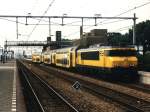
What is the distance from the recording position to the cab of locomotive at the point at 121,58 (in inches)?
1305

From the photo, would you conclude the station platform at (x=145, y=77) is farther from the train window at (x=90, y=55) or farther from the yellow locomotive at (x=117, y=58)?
the train window at (x=90, y=55)

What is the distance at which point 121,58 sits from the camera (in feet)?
110

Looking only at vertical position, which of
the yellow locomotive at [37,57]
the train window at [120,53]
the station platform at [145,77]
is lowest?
the station platform at [145,77]

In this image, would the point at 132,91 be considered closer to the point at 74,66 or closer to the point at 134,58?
the point at 134,58

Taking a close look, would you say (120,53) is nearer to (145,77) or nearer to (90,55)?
(145,77)

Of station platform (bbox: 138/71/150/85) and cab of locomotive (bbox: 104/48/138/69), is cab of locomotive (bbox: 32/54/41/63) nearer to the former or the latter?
cab of locomotive (bbox: 104/48/138/69)

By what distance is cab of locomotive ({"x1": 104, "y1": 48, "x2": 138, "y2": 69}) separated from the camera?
1305 inches

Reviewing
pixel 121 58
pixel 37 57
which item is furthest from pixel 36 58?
pixel 121 58

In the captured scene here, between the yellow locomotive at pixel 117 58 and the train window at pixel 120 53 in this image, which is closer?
the yellow locomotive at pixel 117 58

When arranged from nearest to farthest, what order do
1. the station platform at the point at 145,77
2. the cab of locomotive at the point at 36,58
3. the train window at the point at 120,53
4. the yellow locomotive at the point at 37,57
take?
1. the station platform at the point at 145,77
2. the train window at the point at 120,53
3. the yellow locomotive at the point at 37,57
4. the cab of locomotive at the point at 36,58

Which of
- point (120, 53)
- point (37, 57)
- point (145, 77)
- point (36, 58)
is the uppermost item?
point (120, 53)

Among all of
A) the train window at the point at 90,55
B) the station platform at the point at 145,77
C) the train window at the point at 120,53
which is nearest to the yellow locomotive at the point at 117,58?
the train window at the point at 120,53

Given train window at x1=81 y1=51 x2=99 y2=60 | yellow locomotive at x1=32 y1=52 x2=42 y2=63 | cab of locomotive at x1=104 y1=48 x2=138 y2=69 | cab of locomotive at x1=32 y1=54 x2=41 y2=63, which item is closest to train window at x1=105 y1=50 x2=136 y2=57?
cab of locomotive at x1=104 y1=48 x2=138 y2=69

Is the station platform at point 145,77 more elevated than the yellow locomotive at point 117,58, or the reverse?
the yellow locomotive at point 117,58
